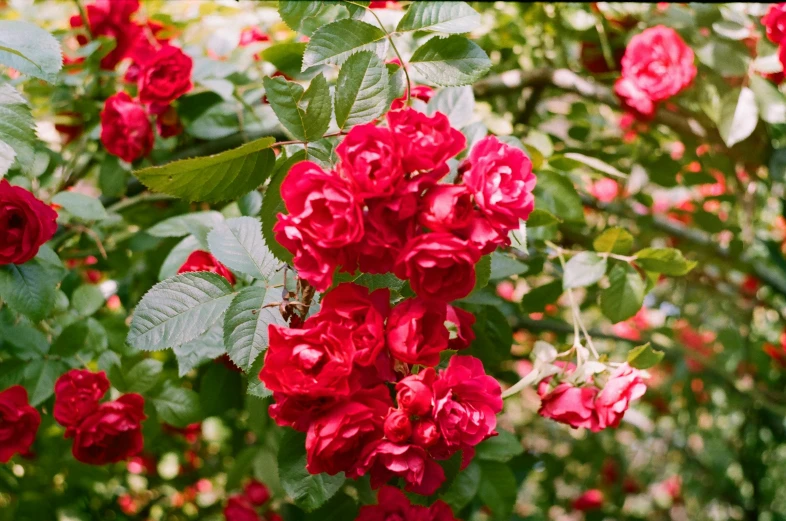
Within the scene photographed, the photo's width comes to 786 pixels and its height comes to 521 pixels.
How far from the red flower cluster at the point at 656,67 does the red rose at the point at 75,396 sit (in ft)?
4.04

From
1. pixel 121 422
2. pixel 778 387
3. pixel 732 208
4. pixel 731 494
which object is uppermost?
pixel 121 422

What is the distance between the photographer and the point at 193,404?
3.55ft

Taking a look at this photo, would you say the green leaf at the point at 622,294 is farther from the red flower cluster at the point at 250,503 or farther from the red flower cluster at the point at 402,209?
the red flower cluster at the point at 250,503

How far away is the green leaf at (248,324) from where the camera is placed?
72 cm

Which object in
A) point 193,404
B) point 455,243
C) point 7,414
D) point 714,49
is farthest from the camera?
point 714,49

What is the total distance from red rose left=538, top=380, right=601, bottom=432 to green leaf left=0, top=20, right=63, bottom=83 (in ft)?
2.41

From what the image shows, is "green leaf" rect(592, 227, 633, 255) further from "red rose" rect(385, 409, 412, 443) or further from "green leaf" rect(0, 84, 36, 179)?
"green leaf" rect(0, 84, 36, 179)

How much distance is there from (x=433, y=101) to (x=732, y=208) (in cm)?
157

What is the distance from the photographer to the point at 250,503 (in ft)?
5.88

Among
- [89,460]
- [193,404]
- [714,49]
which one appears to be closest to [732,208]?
[714,49]

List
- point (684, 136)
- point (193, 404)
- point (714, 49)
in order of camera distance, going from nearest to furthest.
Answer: point (193, 404), point (714, 49), point (684, 136)

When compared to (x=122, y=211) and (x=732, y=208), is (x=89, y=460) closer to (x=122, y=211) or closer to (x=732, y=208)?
(x=122, y=211)

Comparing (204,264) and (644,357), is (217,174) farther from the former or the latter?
(644,357)

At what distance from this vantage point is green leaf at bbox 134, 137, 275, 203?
67 centimetres
